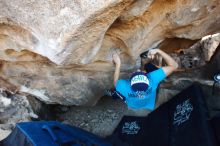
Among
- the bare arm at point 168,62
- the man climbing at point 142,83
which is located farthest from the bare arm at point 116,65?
the bare arm at point 168,62

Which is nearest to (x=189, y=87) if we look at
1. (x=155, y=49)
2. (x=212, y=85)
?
(x=212, y=85)

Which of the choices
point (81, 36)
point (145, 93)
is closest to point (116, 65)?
point (145, 93)

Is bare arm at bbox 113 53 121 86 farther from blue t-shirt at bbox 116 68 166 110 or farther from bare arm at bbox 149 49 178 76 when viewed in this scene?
bare arm at bbox 149 49 178 76

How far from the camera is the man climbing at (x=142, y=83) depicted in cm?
321

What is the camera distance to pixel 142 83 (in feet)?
10.4

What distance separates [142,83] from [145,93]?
0.19 m

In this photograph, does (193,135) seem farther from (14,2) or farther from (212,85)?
(14,2)

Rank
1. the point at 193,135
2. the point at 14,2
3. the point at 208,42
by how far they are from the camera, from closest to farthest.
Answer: the point at 14,2 < the point at 193,135 < the point at 208,42

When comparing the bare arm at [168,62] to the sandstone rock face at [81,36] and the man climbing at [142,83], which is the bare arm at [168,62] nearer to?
the man climbing at [142,83]

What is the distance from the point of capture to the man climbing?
3.21 metres

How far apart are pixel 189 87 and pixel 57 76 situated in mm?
1188

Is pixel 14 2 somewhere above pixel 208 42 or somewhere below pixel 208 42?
below

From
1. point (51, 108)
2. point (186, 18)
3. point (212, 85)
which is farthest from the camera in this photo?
point (51, 108)

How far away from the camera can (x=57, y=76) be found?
360 centimetres
